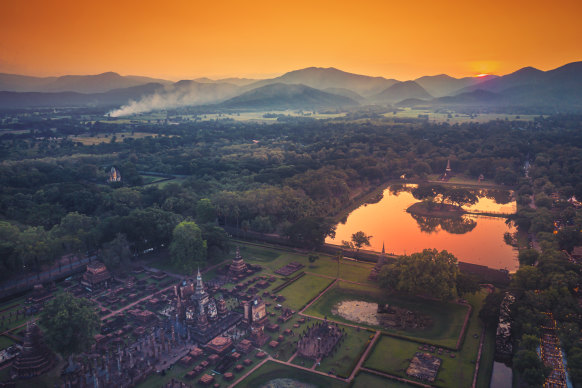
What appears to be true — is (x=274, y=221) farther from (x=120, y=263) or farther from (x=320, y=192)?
(x=120, y=263)

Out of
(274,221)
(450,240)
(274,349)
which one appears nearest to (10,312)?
(274,349)

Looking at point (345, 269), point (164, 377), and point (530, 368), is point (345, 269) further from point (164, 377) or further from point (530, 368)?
point (164, 377)

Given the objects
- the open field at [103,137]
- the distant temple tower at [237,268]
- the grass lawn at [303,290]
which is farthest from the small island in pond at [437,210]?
the open field at [103,137]

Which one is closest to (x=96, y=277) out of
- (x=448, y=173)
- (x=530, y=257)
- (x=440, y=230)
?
(x=530, y=257)

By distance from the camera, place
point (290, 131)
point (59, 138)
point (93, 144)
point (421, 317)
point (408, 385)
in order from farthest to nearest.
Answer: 1. point (290, 131)
2. point (59, 138)
3. point (93, 144)
4. point (421, 317)
5. point (408, 385)

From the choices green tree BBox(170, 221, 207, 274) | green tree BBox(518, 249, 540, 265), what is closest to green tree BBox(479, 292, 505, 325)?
green tree BBox(518, 249, 540, 265)

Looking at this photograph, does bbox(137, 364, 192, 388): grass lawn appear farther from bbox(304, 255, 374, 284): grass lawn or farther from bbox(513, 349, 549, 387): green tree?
bbox(513, 349, 549, 387): green tree

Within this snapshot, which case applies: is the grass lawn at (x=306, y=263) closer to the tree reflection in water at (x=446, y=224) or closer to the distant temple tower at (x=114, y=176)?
the tree reflection in water at (x=446, y=224)
